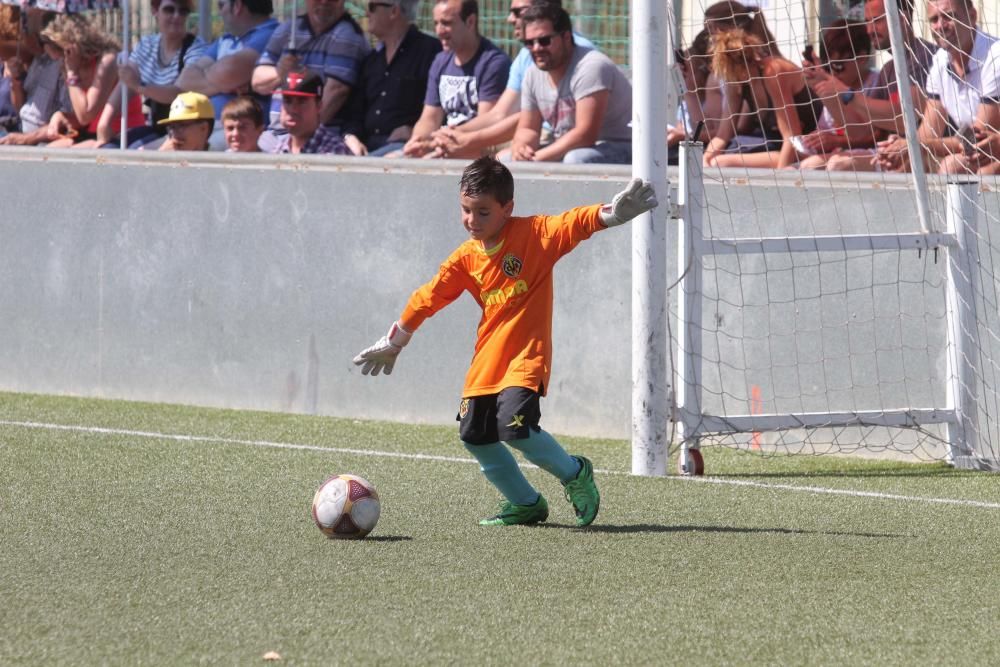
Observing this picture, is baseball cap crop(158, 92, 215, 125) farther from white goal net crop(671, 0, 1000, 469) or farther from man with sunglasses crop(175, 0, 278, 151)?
white goal net crop(671, 0, 1000, 469)

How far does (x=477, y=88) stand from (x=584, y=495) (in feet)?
17.2

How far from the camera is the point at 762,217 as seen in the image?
8.64 meters

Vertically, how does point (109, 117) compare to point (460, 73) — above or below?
below

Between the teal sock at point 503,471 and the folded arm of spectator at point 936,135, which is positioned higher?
the folded arm of spectator at point 936,135

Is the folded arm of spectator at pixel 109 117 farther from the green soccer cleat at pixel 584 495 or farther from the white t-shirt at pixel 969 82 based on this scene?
the green soccer cleat at pixel 584 495

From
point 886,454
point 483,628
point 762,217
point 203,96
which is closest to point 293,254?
point 203,96

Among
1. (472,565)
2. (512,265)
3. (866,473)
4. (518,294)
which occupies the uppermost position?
(512,265)

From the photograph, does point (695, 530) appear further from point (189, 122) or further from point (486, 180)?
point (189, 122)

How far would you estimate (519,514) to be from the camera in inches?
248

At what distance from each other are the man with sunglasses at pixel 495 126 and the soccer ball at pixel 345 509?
462 cm

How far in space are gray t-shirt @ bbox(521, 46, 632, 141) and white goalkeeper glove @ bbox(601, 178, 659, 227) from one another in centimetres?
410

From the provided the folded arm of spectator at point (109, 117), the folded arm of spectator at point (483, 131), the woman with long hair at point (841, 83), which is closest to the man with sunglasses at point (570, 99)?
the folded arm of spectator at point (483, 131)

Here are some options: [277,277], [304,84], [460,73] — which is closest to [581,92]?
[460,73]

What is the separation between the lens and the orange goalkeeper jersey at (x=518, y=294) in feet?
19.9
